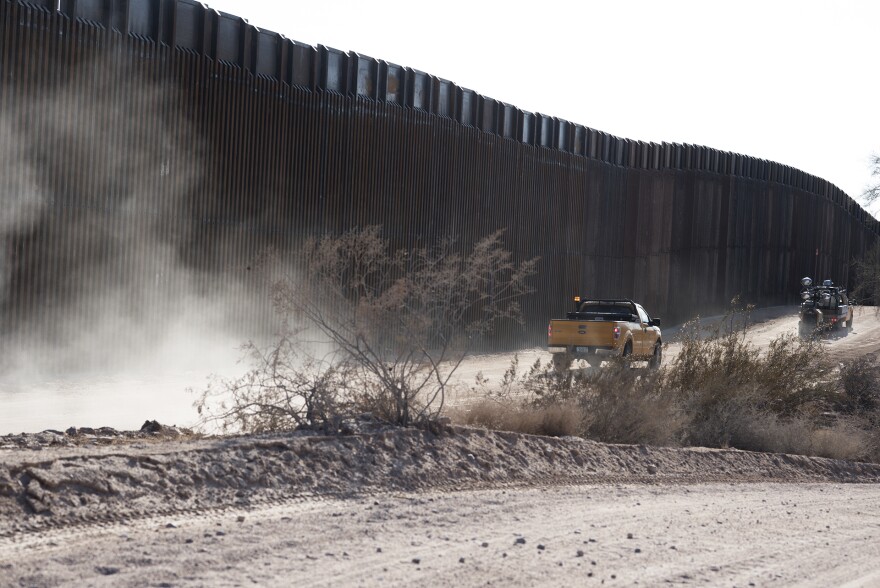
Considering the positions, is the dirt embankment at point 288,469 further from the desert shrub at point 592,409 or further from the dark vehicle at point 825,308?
the dark vehicle at point 825,308

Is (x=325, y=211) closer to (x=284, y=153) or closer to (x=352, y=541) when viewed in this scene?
(x=284, y=153)

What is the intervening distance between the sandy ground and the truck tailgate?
12.9m

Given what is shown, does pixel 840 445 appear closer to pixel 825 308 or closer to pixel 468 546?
pixel 468 546

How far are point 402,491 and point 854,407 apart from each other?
1595cm

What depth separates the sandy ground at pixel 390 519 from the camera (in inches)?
255

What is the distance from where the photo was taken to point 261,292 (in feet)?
79.2

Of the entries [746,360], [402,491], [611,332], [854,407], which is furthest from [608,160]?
[402,491]

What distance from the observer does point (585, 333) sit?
2472 cm

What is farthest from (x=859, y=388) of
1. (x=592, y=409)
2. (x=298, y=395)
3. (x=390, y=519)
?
(x=390, y=519)

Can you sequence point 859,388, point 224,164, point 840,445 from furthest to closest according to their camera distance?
1. point 224,164
2. point 859,388
3. point 840,445

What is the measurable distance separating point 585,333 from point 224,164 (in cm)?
988

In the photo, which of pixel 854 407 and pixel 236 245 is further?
pixel 236 245

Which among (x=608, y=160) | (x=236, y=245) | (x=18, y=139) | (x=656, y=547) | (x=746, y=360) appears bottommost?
(x=656, y=547)

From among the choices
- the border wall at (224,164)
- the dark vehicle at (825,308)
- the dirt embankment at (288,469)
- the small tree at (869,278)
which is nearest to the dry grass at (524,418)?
the dirt embankment at (288,469)
